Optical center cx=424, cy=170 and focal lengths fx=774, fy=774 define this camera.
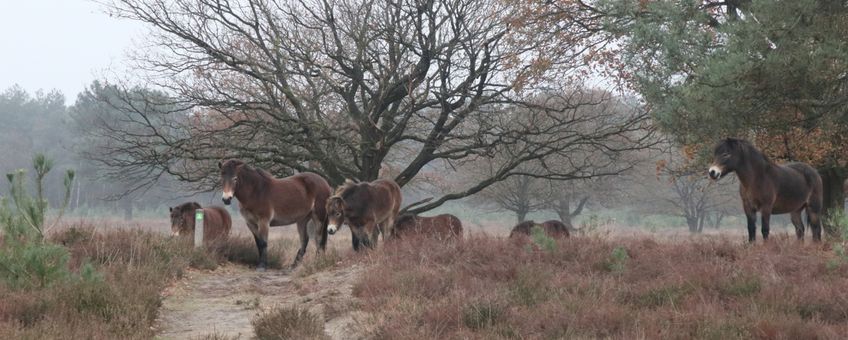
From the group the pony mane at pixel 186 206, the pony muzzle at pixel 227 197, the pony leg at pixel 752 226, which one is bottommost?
the pony leg at pixel 752 226

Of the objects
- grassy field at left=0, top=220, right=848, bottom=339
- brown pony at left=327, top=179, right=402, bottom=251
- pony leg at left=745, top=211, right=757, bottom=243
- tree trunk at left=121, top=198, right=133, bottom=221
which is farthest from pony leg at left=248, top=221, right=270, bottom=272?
tree trunk at left=121, top=198, right=133, bottom=221

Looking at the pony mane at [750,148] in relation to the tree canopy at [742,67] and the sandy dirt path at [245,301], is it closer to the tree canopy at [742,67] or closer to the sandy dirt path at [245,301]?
the tree canopy at [742,67]

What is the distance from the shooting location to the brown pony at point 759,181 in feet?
39.9

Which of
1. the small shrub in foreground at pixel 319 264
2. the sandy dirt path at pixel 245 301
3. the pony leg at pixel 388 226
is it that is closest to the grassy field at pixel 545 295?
the sandy dirt path at pixel 245 301

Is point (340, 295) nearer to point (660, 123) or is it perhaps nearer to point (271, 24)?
point (660, 123)

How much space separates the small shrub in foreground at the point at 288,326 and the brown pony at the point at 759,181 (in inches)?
268

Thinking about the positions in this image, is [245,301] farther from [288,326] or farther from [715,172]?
[715,172]

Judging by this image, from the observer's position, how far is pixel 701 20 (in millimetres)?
13859

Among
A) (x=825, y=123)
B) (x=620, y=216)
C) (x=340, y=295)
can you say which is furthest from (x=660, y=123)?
(x=620, y=216)

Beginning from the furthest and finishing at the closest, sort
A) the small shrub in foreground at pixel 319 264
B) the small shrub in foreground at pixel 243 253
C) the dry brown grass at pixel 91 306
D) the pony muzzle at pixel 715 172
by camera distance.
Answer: the small shrub in foreground at pixel 243 253, the small shrub in foreground at pixel 319 264, the pony muzzle at pixel 715 172, the dry brown grass at pixel 91 306

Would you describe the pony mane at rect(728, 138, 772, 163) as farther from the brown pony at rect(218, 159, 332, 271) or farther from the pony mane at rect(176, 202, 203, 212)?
the pony mane at rect(176, 202, 203, 212)

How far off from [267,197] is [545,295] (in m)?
8.27

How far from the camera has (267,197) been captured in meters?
15.4

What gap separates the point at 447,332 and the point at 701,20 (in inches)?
361
